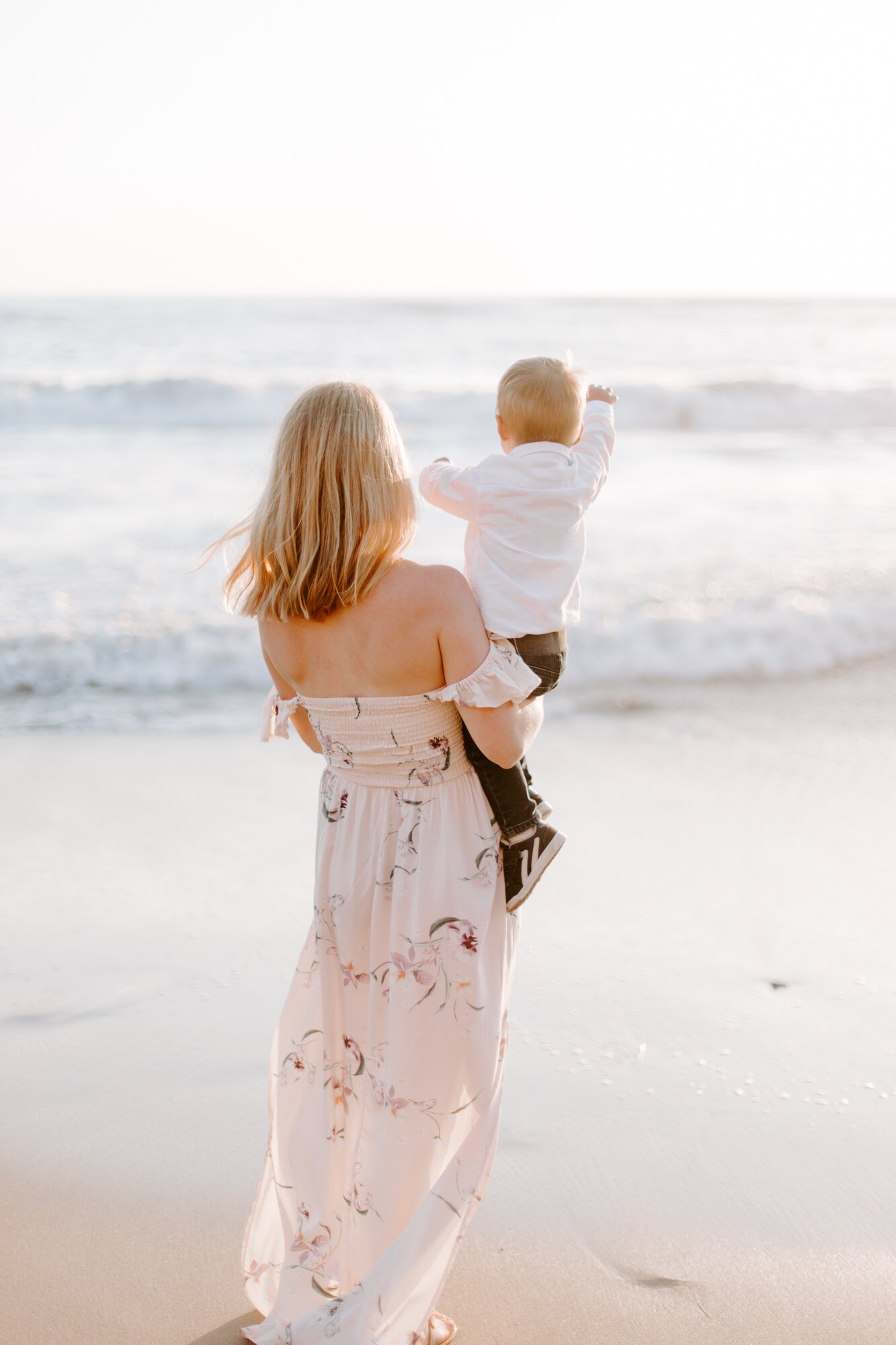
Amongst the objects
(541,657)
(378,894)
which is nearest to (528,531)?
(541,657)

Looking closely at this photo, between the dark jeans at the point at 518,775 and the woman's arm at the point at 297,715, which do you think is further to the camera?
the woman's arm at the point at 297,715

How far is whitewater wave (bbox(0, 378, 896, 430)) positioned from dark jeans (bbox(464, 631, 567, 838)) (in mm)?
13996

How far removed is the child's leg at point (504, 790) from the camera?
1818 millimetres

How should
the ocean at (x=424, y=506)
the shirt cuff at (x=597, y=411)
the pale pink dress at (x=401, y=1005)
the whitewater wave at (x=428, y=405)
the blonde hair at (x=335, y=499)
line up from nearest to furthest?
1. the blonde hair at (x=335, y=499)
2. the pale pink dress at (x=401, y=1005)
3. the shirt cuff at (x=597, y=411)
4. the ocean at (x=424, y=506)
5. the whitewater wave at (x=428, y=405)

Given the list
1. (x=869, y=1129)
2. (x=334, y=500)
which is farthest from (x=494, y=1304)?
(x=334, y=500)

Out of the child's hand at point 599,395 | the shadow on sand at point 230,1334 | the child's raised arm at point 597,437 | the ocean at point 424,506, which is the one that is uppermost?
the child's hand at point 599,395

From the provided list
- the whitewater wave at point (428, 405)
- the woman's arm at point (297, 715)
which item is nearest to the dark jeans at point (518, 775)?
the woman's arm at point (297, 715)

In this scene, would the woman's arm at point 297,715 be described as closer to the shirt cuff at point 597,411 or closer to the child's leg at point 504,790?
the child's leg at point 504,790

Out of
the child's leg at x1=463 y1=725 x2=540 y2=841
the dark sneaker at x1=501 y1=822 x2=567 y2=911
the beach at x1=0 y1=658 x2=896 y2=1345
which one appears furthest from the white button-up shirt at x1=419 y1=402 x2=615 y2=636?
the beach at x1=0 y1=658 x2=896 y2=1345

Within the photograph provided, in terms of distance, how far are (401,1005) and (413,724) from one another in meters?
0.47

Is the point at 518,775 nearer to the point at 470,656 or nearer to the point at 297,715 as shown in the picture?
the point at 470,656

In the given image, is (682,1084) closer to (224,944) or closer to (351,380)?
(224,944)

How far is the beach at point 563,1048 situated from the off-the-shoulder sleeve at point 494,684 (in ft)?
3.96

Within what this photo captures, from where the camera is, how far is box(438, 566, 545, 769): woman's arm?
1.69 m
